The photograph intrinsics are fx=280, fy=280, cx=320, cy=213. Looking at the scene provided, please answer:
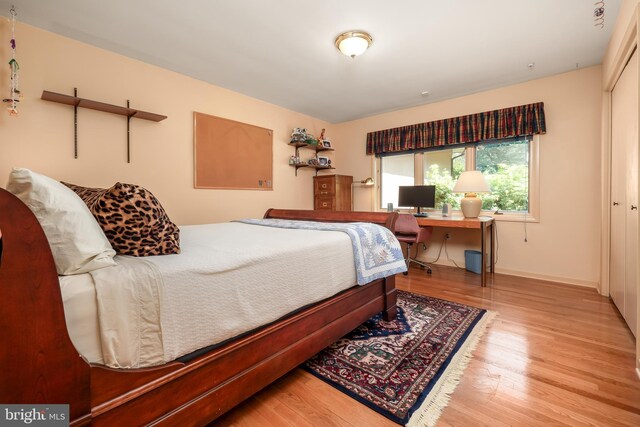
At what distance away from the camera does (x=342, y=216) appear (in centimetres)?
246

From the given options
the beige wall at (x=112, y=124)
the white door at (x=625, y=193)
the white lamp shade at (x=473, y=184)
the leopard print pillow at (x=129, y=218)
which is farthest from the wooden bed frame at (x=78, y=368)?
the white lamp shade at (x=473, y=184)

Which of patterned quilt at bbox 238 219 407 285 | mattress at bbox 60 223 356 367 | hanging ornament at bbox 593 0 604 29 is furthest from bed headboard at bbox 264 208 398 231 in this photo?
hanging ornament at bbox 593 0 604 29

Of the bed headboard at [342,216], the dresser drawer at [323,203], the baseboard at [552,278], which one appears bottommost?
the baseboard at [552,278]

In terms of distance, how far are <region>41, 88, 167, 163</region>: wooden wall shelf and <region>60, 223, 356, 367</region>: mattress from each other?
1.74 metres

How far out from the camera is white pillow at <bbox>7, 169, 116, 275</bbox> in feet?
2.74

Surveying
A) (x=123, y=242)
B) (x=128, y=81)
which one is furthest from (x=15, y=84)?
(x=123, y=242)

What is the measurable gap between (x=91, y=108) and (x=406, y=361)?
3.28 meters

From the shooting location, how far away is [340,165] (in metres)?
5.20

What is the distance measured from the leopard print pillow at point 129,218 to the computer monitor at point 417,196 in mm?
3546

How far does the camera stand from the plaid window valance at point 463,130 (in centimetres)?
331

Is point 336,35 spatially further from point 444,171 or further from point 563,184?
point 563,184

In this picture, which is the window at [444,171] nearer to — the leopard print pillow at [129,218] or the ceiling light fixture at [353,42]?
the ceiling light fixture at [353,42]

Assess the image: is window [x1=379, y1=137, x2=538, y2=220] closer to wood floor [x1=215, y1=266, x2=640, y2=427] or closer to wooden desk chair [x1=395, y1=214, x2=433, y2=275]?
wooden desk chair [x1=395, y1=214, x2=433, y2=275]

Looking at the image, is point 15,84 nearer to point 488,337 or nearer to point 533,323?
point 488,337
